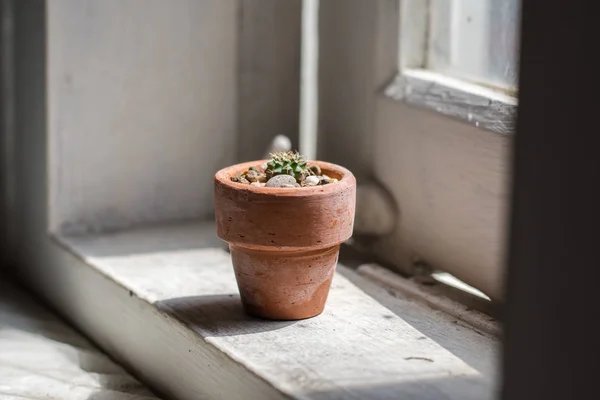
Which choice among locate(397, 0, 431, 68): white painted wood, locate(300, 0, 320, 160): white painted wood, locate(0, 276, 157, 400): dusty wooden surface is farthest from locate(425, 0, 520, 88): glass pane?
locate(0, 276, 157, 400): dusty wooden surface

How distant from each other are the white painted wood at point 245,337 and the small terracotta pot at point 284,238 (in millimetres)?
58

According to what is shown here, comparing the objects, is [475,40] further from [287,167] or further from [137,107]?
[137,107]

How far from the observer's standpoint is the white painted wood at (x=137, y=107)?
116 inches

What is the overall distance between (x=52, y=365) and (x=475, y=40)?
132 centimetres

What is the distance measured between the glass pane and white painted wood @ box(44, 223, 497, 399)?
0.60 meters

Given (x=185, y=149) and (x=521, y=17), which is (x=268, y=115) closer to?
(x=185, y=149)

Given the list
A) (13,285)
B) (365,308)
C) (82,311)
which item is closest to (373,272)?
(365,308)

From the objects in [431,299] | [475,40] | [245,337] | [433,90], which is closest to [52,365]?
[245,337]

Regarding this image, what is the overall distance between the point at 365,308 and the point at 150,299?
1.69 feet

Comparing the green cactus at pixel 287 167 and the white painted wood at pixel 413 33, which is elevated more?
the white painted wood at pixel 413 33

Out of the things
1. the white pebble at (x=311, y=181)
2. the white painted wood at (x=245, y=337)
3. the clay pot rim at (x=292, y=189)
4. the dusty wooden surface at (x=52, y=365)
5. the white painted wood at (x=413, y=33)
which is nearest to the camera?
the white painted wood at (x=245, y=337)

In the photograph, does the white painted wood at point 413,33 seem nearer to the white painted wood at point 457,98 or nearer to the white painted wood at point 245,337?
the white painted wood at point 457,98

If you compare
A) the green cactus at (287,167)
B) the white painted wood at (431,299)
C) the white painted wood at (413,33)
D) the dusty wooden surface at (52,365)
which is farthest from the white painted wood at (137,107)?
the green cactus at (287,167)

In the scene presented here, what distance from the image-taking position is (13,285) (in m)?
3.27
